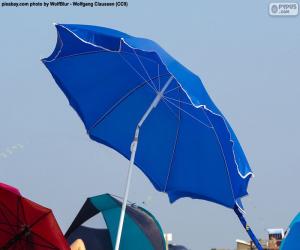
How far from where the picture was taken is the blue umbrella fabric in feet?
17.1

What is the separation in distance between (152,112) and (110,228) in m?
3.01

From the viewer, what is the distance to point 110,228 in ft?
28.9

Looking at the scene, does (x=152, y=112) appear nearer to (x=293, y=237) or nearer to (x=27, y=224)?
(x=27, y=224)

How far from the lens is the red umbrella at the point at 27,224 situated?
5.59 m

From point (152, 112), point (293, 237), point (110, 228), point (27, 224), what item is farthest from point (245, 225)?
point (110, 228)

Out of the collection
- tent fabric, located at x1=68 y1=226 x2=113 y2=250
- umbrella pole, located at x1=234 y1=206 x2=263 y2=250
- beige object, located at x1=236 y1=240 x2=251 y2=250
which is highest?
umbrella pole, located at x1=234 y1=206 x2=263 y2=250

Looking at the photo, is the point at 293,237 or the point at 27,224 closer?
the point at 293,237

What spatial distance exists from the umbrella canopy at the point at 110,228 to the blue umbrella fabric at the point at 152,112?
2233 mm

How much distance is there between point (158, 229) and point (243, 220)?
334 cm

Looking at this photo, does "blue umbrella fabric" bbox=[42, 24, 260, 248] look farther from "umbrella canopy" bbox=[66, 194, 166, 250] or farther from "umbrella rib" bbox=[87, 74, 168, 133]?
"umbrella canopy" bbox=[66, 194, 166, 250]

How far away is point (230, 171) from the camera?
18.0 ft

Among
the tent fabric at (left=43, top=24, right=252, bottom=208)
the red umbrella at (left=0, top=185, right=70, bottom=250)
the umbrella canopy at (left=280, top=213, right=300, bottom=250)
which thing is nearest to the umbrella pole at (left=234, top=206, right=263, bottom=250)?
the tent fabric at (left=43, top=24, right=252, bottom=208)

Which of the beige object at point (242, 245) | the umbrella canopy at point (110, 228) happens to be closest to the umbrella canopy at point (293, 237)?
the umbrella canopy at point (110, 228)

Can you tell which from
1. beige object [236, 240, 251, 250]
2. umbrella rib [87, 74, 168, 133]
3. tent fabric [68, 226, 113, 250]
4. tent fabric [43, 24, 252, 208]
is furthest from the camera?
beige object [236, 240, 251, 250]
